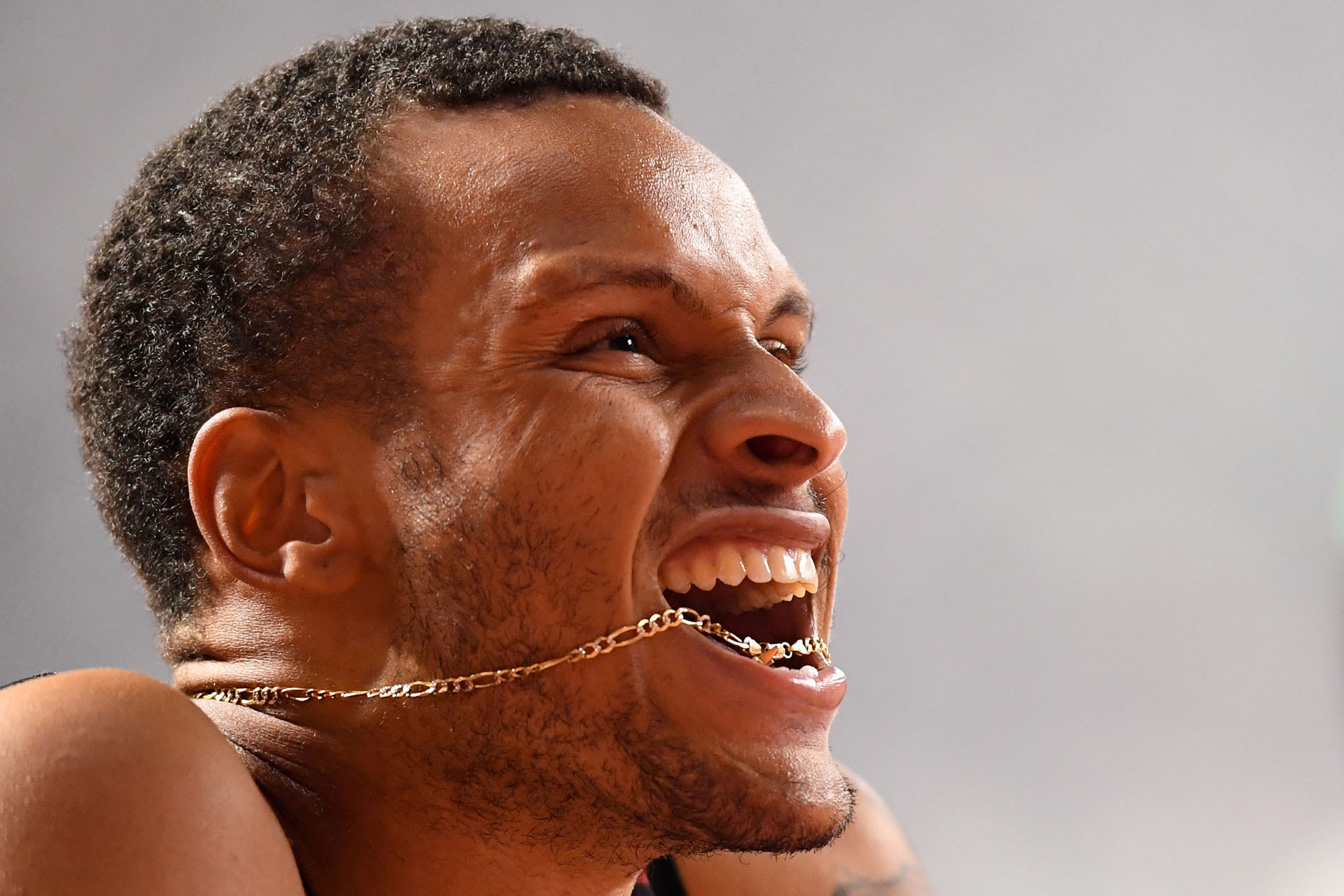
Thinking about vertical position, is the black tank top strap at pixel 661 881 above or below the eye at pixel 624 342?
below

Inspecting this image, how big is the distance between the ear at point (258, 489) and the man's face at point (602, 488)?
76mm

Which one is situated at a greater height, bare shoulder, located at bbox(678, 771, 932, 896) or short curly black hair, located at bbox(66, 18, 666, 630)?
short curly black hair, located at bbox(66, 18, 666, 630)

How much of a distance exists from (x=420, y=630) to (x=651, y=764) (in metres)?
0.20

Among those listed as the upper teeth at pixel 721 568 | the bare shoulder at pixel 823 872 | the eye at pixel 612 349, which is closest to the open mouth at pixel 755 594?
the upper teeth at pixel 721 568

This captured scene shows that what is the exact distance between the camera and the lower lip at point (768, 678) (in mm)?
977

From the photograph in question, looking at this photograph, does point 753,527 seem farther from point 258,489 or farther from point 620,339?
point 258,489

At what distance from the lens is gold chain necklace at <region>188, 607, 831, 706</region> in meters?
0.95

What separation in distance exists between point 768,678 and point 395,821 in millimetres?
307

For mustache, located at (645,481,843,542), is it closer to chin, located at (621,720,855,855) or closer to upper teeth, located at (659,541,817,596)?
upper teeth, located at (659,541,817,596)

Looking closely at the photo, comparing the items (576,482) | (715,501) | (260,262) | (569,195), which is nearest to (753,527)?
(715,501)

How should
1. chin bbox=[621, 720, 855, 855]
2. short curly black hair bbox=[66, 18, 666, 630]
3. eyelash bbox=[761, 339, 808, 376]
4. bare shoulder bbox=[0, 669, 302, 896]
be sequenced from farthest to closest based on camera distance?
eyelash bbox=[761, 339, 808, 376], short curly black hair bbox=[66, 18, 666, 630], chin bbox=[621, 720, 855, 855], bare shoulder bbox=[0, 669, 302, 896]

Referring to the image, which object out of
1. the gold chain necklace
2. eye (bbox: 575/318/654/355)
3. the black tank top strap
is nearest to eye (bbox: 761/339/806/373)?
eye (bbox: 575/318/654/355)

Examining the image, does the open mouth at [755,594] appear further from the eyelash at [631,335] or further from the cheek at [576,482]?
the eyelash at [631,335]

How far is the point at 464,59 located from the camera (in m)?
1.15
